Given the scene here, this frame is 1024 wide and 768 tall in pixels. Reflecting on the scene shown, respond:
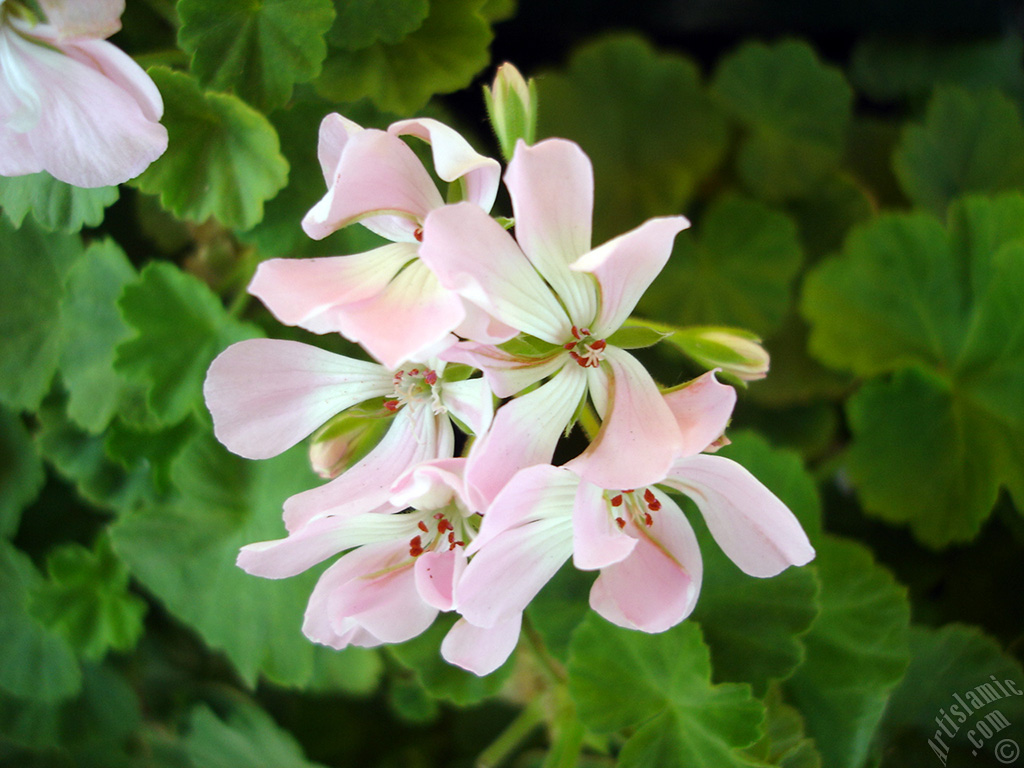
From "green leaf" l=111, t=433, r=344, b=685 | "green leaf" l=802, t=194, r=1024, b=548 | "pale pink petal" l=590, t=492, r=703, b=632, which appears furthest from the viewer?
"green leaf" l=802, t=194, r=1024, b=548

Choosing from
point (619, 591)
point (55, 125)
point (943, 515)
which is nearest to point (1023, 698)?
point (943, 515)

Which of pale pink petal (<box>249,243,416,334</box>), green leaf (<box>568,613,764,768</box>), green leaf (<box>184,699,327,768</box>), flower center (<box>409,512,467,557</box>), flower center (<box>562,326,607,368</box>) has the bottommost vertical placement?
green leaf (<box>184,699,327,768</box>)

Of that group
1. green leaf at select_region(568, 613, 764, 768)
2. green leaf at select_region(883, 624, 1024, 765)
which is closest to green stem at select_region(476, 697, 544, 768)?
green leaf at select_region(568, 613, 764, 768)

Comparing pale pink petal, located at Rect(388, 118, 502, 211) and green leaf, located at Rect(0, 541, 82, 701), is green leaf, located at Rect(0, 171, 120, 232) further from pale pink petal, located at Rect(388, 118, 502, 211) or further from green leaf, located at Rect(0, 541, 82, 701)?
green leaf, located at Rect(0, 541, 82, 701)

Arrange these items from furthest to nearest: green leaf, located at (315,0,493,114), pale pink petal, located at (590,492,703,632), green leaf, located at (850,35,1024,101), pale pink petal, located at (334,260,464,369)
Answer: green leaf, located at (850,35,1024,101) → green leaf, located at (315,0,493,114) → pale pink petal, located at (590,492,703,632) → pale pink petal, located at (334,260,464,369)

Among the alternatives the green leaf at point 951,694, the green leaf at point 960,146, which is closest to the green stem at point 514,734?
the green leaf at point 951,694

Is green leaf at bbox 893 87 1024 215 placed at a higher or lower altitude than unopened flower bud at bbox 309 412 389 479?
higher

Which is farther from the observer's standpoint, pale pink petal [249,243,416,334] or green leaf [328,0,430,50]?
green leaf [328,0,430,50]
